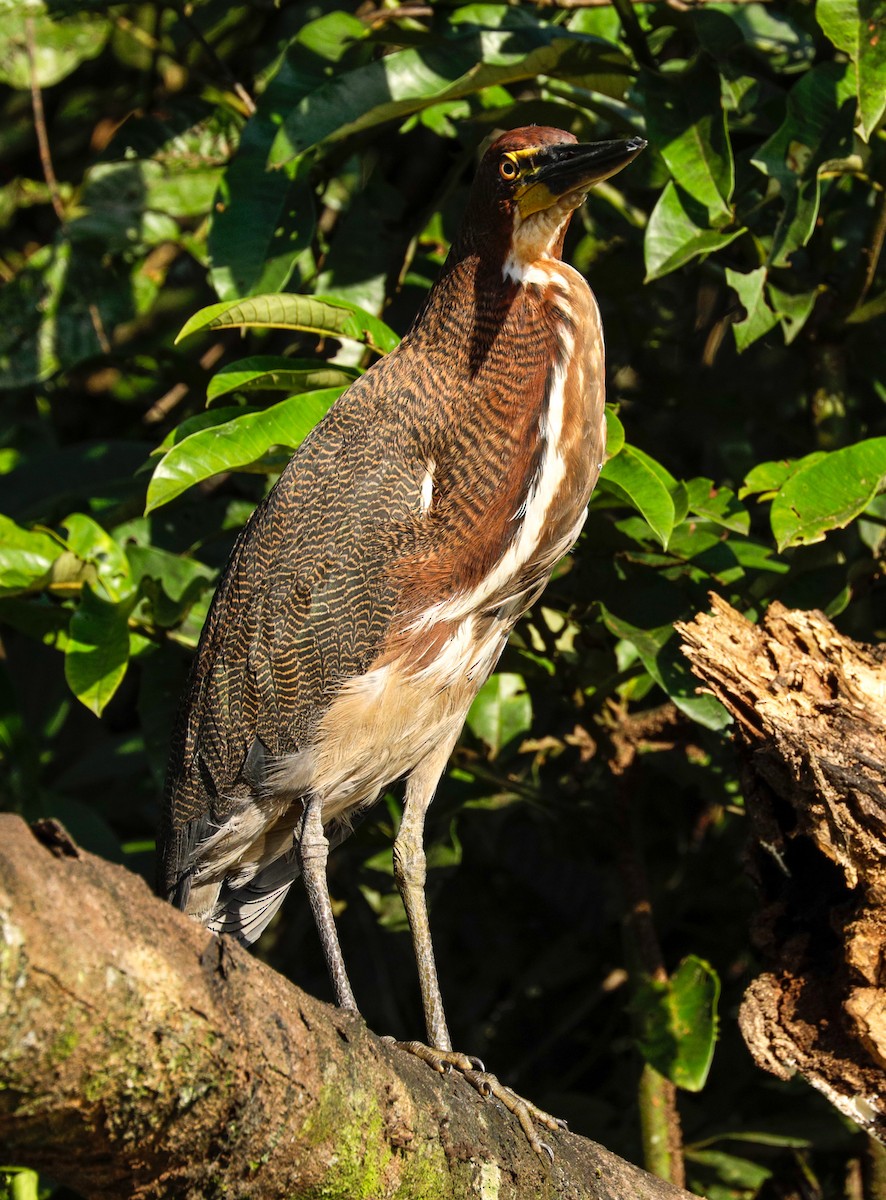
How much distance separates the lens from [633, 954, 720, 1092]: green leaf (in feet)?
8.75

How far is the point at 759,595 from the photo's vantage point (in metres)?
2.63

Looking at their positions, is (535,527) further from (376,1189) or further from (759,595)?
(376,1189)

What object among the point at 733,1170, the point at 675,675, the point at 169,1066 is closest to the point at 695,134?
the point at 675,675

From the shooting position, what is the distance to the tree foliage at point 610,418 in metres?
2.52

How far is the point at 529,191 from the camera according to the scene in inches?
94.3

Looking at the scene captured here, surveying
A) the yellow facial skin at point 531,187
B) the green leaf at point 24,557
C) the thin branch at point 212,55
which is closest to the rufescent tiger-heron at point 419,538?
the yellow facial skin at point 531,187

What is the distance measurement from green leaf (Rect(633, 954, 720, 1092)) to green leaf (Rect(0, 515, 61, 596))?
61.4 inches

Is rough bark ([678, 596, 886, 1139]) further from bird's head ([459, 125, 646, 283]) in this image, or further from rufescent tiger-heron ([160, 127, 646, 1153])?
bird's head ([459, 125, 646, 283])

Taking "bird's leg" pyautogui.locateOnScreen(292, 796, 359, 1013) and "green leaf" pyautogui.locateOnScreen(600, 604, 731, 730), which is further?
"green leaf" pyautogui.locateOnScreen(600, 604, 731, 730)

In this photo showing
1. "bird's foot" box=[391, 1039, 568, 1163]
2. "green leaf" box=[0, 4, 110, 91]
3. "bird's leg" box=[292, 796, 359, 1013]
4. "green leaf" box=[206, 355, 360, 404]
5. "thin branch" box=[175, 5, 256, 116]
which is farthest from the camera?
"green leaf" box=[0, 4, 110, 91]

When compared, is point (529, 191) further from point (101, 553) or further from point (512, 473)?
point (101, 553)

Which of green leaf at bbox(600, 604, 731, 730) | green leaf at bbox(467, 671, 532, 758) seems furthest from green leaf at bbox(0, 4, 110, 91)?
green leaf at bbox(600, 604, 731, 730)

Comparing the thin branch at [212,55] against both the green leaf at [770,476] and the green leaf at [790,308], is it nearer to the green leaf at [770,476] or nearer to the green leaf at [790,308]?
the green leaf at [790,308]

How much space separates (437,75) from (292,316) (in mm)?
672
